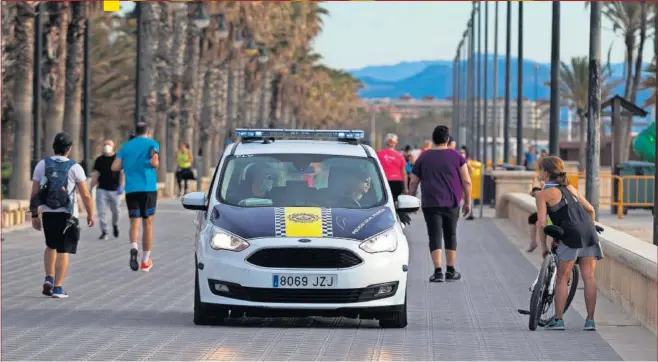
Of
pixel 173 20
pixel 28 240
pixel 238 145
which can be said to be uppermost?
pixel 173 20

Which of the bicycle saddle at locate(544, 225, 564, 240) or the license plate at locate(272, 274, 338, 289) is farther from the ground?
the bicycle saddle at locate(544, 225, 564, 240)

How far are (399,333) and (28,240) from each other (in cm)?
1357

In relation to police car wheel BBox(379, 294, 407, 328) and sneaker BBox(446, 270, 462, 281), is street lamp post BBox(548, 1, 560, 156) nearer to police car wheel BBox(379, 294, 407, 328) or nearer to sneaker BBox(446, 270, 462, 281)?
sneaker BBox(446, 270, 462, 281)

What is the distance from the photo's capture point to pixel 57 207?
15641 millimetres

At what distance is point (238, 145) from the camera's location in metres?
14.7

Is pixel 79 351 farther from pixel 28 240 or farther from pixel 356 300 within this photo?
pixel 28 240

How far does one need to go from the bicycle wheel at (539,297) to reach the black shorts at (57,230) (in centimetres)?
476

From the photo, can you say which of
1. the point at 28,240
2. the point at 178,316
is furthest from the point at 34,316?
the point at 28,240

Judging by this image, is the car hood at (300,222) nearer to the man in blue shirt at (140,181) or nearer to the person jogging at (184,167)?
the man in blue shirt at (140,181)

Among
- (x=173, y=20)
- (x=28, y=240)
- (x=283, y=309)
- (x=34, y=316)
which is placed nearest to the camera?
(x=283, y=309)

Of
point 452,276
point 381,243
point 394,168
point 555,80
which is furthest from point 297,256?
point 555,80

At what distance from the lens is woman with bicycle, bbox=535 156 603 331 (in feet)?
43.4

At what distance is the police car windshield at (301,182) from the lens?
1392 cm

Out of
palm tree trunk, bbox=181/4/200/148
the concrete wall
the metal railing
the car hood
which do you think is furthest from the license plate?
palm tree trunk, bbox=181/4/200/148
